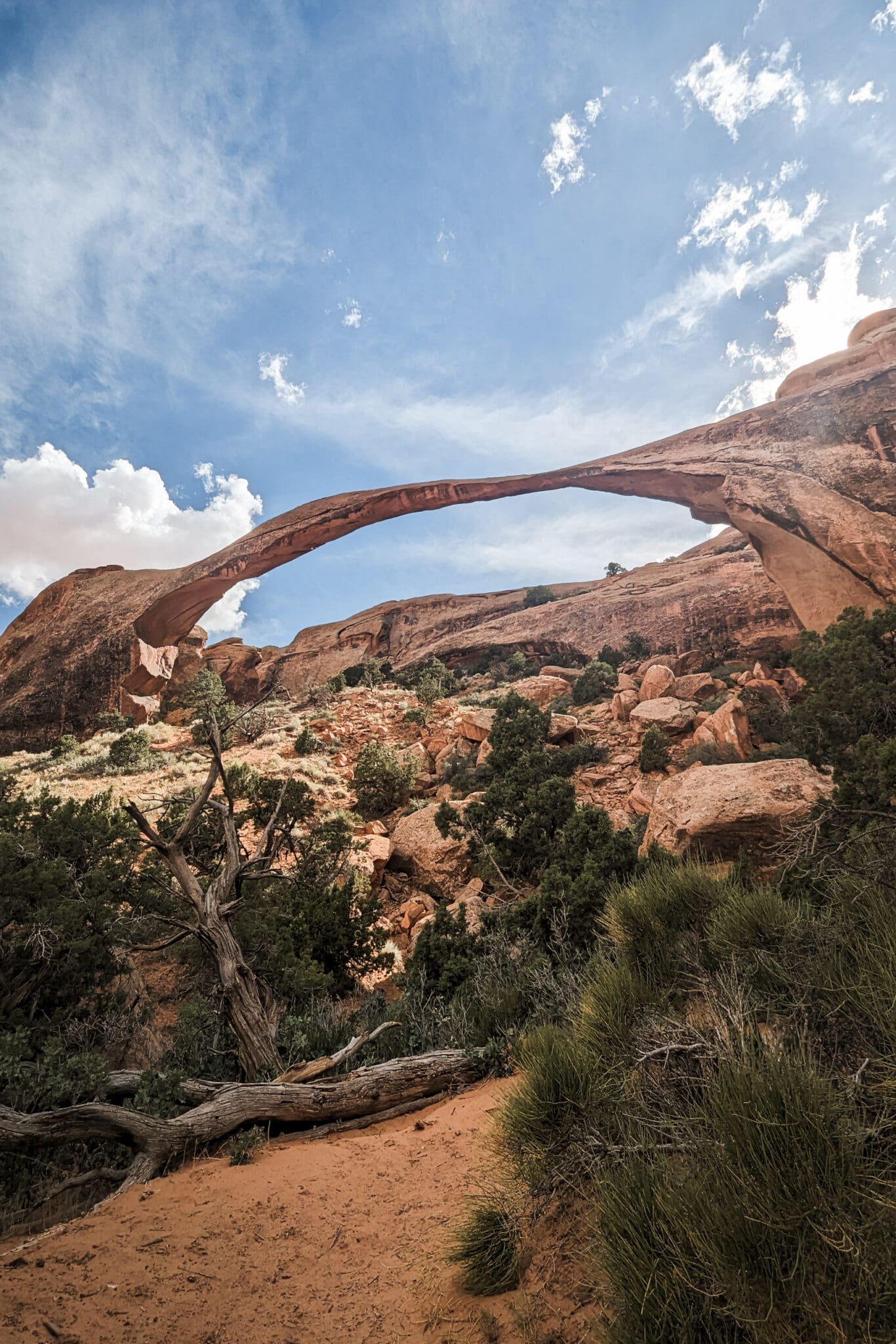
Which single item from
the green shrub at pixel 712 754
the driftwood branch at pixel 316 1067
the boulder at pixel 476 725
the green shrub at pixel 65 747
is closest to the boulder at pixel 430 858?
the boulder at pixel 476 725

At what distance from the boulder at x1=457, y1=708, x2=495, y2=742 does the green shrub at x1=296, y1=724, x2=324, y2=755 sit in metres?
5.07

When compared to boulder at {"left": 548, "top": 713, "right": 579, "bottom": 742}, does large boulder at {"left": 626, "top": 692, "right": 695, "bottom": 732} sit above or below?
below

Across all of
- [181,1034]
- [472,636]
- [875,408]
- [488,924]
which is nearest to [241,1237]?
[181,1034]

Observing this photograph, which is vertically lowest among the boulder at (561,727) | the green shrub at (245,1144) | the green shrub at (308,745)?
the green shrub at (245,1144)

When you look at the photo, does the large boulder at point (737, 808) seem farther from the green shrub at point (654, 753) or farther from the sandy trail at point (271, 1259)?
the sandy trail at point (271, 1259)

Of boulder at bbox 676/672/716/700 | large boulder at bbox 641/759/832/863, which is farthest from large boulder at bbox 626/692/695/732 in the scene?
large boulder at bbox 641/759/832/863

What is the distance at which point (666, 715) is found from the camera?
51.3ft

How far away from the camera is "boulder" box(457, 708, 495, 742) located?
60.7ft

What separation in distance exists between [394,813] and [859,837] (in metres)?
12.9

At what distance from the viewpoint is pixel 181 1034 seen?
574 cm

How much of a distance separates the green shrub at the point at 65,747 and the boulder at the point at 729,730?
857 inches

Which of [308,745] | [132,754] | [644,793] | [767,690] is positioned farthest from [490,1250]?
[132,754]

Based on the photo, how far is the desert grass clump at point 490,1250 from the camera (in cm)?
221

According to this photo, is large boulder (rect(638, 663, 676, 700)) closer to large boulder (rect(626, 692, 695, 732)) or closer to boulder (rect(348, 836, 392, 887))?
large boulder (rect(626, 692, 695, 732))
